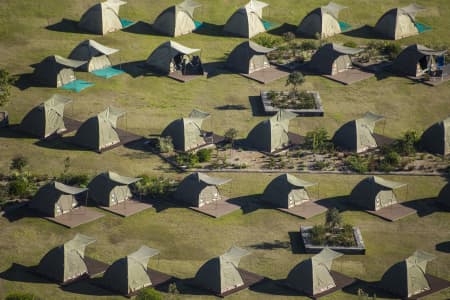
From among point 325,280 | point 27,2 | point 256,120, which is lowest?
point 325,280

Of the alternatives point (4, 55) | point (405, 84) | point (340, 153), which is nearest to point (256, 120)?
point (340, 153)

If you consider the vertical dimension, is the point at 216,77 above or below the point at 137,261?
above

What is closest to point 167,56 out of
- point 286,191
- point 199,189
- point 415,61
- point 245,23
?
point 245,23

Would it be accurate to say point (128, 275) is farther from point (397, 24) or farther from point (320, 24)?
point (397, 24)

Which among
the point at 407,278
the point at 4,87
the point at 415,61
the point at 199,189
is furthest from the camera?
the point at 415,61

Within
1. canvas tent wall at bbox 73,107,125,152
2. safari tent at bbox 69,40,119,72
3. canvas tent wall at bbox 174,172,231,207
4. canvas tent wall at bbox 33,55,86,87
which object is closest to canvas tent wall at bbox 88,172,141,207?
canvas tent wall at bbox 174,172,231,207

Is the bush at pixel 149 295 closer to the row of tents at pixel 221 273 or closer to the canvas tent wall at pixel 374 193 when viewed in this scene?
the row of tents at pixel 221 273

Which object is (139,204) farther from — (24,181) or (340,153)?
(340,153)
